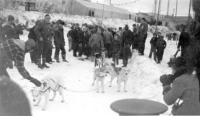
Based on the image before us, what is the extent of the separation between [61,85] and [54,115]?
3.49ft

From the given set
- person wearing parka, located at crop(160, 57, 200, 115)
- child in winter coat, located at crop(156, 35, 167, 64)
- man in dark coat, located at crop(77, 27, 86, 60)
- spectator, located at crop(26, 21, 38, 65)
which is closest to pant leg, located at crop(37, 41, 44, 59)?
spectator, located at crop(26, 21, 38, 65)

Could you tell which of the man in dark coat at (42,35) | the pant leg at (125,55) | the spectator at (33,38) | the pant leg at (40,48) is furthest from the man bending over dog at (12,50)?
the pant leg at (125,55)

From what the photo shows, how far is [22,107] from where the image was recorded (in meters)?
1.63

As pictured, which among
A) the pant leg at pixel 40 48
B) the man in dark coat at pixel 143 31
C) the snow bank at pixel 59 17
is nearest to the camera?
the pant leg at pixel 40 48

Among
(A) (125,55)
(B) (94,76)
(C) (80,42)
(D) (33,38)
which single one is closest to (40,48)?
(D) (33,38)

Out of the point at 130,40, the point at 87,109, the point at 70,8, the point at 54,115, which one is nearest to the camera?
the point at 54,115

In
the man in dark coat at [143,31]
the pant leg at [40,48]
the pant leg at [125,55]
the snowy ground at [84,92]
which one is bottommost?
the snowy ground at [84,92]

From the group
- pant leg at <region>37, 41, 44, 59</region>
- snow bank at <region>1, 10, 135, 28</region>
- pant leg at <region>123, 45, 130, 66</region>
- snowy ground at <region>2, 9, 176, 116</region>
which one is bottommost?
snowy ground at <region>2, 9, 176, 116</region>

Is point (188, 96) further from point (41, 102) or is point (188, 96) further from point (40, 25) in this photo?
point (40, 25)

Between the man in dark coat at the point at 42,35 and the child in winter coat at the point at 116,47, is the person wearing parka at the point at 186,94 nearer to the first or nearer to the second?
the man in dark coat at the point at 42,35

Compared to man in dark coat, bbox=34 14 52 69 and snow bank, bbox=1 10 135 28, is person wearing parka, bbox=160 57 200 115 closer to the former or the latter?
man in dark coat, bbox=34 14 52 69

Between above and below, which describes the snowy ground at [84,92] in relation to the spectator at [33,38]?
below

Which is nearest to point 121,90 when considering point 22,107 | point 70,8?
point 22,107

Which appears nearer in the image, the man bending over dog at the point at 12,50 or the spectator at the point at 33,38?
the man bending over dog at the point at 12,50
